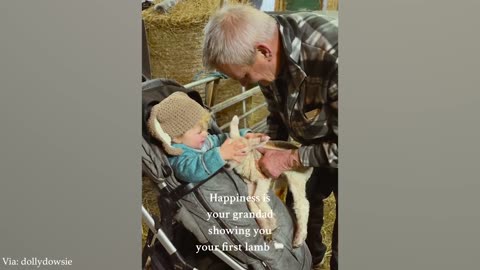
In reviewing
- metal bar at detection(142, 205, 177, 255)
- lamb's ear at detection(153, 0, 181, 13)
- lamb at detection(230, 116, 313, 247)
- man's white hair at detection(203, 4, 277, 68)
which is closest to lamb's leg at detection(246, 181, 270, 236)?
lamb at detection(230, 116, 313, 247)

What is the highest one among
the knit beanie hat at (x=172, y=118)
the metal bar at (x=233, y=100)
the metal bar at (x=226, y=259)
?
the metal bar at (x=233, y=100)

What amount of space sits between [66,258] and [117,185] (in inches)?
13.7

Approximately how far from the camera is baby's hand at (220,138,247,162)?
6.59ft

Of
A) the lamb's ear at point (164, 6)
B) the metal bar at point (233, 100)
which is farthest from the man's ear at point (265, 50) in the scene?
the lamb's ear at point (164, 6)

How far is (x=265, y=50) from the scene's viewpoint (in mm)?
1992

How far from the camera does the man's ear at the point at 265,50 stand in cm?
199

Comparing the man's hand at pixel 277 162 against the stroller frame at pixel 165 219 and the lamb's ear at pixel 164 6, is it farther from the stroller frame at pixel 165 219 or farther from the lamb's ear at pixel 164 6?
the lamb's ear at pixel 164 6

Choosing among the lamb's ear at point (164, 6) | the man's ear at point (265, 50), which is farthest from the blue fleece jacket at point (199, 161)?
the lamb's ear at point (164, 6)

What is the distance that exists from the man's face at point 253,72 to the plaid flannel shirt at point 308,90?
32 mm

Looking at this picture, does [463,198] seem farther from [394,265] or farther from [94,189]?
[94,189]

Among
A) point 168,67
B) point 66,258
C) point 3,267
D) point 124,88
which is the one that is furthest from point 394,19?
point 3,267

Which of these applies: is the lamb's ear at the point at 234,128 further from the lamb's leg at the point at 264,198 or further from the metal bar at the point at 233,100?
the lamb's leg at the point at 264,198

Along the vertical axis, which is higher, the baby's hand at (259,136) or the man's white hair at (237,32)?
the man's white hair at (237,32)

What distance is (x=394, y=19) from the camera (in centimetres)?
199
